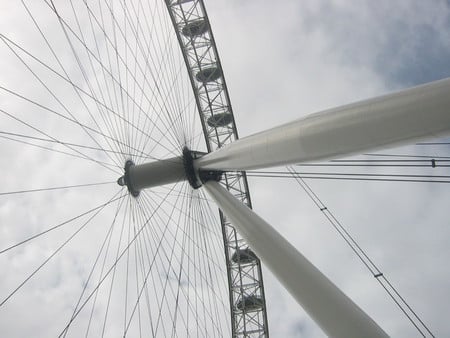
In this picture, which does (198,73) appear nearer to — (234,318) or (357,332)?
(234,318)

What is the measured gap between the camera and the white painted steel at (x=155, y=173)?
16.2 metres

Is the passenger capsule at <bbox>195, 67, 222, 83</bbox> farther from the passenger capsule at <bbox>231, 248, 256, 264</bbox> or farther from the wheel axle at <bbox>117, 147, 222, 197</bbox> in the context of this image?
the passenger capsule at <bbox>231, 248, 256, 264</bbox>

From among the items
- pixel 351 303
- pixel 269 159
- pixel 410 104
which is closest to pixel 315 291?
pixel 351 303

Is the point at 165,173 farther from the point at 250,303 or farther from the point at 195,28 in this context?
the point at 250,303

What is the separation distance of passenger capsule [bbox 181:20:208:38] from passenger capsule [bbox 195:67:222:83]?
6.50ft

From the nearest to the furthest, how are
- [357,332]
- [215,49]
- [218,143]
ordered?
[357,332] < [215,49] < [218,143]

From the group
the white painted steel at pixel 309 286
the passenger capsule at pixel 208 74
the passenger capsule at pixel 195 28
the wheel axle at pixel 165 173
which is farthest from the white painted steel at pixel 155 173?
the passenger capsule at pixel 195 28

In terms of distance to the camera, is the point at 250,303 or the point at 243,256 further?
the point at 243,256

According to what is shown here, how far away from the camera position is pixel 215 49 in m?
23.1

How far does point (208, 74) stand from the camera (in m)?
23.4

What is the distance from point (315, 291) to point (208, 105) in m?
18.5

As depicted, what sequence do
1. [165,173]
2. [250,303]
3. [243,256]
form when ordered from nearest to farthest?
[165,173]
[250,303]
[243,256]

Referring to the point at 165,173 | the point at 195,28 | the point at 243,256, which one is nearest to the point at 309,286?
the point at 165,173

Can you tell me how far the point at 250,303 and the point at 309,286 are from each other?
19.4 meters
